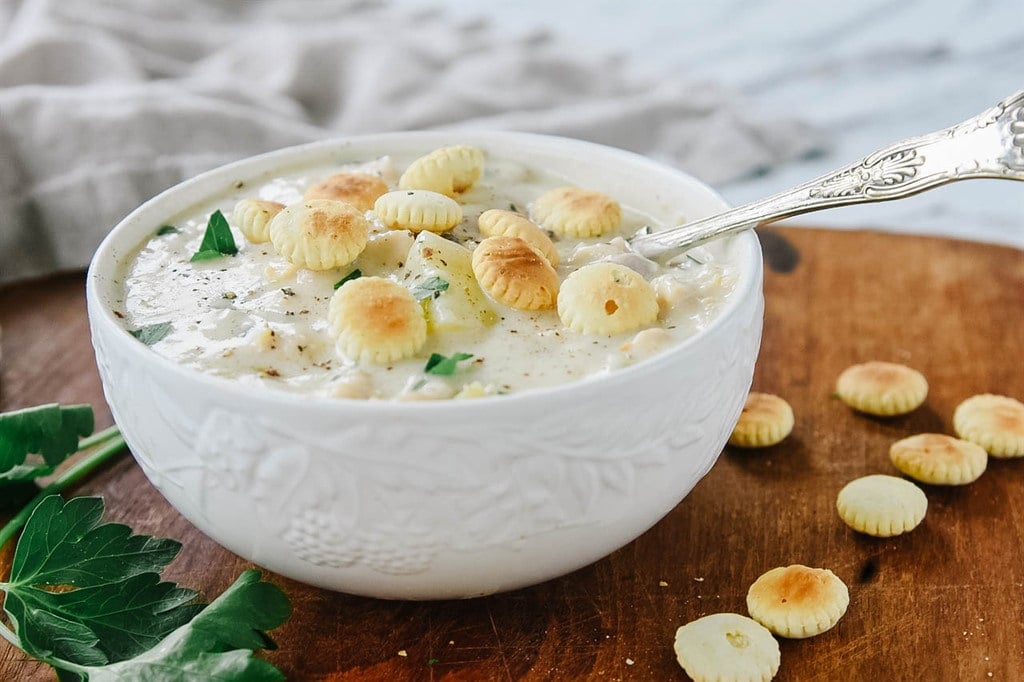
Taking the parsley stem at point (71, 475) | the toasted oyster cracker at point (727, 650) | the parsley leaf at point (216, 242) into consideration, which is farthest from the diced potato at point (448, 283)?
the parsley stem at point (71, 475)

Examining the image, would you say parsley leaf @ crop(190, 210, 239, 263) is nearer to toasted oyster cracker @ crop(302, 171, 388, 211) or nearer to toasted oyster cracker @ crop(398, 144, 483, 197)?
toasted oyster cracker @ crop(302, 171, 388, 211)

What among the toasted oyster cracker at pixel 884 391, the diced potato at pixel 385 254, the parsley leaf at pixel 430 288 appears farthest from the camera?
the toasted oyster cracker at pixel 884 391

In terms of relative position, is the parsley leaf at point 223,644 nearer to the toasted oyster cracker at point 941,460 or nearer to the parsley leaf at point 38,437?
the parsley leaf at point 38,437

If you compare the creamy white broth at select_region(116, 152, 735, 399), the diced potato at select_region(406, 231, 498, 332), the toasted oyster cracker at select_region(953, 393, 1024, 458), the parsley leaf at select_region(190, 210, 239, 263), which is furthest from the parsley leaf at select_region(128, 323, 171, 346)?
the toasted oyster cracker at select_region(953, 393, 1024, 458)

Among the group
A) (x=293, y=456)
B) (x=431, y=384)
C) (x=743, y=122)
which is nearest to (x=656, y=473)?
(x=431, y=384)

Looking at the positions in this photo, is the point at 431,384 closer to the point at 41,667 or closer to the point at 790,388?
the point at 41,667

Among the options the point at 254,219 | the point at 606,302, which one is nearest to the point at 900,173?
the point at 606,302

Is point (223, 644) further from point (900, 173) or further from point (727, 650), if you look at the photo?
point (900, 173)
